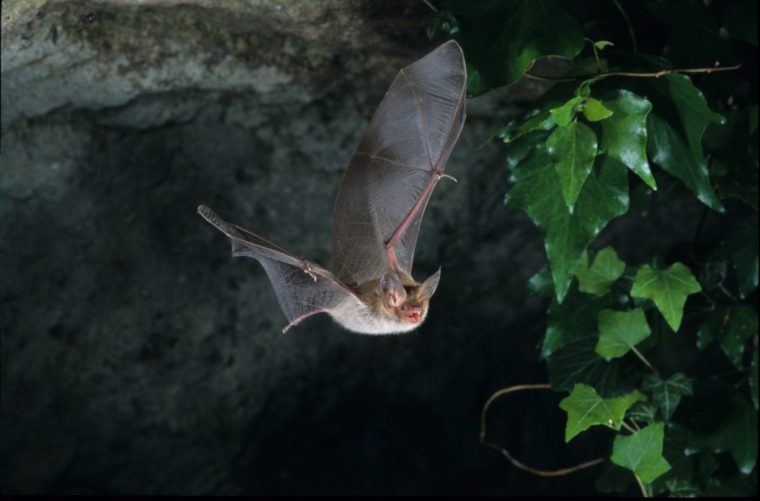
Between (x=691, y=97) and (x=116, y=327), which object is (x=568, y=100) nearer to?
(x=691, y=97)

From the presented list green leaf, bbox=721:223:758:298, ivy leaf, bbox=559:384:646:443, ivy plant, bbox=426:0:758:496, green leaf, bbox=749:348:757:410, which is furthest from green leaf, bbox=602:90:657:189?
green leaf, bbox=749:348:757:410

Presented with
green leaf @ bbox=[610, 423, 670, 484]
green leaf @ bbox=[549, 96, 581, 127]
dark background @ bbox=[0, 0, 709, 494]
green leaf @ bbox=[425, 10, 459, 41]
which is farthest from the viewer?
dark background @ bbox=[0, 0, 709, 494]

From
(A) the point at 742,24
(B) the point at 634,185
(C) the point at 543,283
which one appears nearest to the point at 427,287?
(C) the point at 543,283

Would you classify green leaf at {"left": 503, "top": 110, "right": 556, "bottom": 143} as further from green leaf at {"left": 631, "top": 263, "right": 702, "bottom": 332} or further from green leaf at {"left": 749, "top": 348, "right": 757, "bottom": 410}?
green leaf at {"left": 749, "top": 348, "right": 757, "bottom": 410}

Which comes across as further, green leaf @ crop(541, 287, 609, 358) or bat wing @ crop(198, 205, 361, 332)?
green leaf @ crop(541, 287, 609, 358)

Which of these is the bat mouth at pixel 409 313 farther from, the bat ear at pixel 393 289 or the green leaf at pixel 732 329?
the green leaf at pixel 732 329

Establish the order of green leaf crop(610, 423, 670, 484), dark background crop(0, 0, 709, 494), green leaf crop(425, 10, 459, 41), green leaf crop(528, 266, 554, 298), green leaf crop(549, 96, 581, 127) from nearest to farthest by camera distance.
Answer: green leaf crop(549, 96, 581, 127), green leaf crop(425, 10, 459, 41), green leaf crop(610, 423, 670, 484), dark background crop(0, 0, 709, 494), green leaf crop(528, 266, 554, 298)
